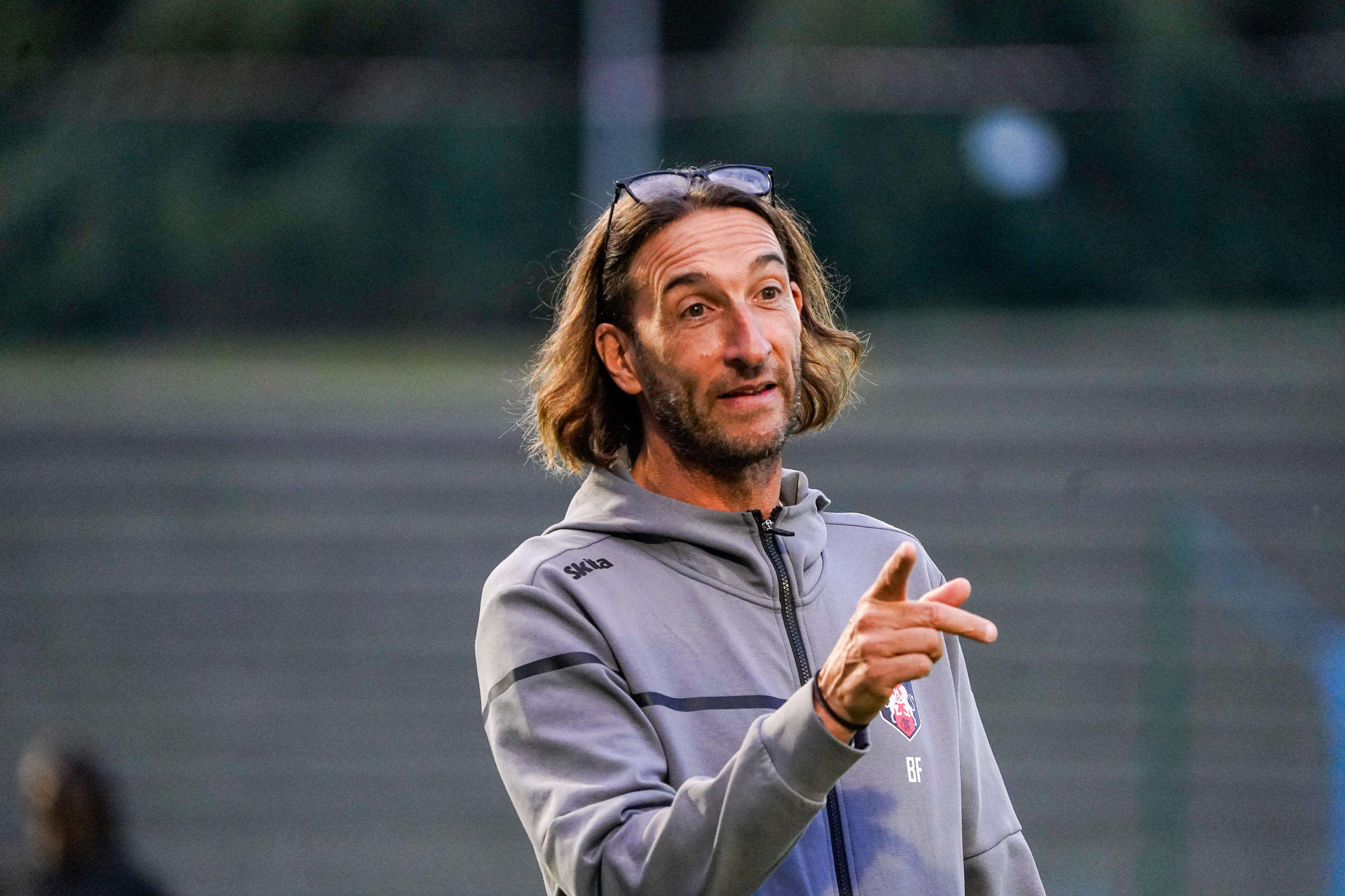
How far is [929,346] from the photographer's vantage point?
10977 mm

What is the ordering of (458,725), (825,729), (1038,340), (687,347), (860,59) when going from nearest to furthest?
1. (825,729)
2. (687,347)
3. (458,725)
4. (1038,340)
5. (860,59)

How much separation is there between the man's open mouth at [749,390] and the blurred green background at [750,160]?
31.0 ft

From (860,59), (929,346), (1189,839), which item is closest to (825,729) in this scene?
(1189,839)

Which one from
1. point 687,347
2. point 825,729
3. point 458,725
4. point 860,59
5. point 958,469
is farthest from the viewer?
point 860,59

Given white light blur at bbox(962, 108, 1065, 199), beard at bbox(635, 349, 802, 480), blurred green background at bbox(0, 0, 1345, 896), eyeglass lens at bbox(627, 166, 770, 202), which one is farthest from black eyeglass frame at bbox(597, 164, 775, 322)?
white light blur at bbox(962, 108, 1065, 199)

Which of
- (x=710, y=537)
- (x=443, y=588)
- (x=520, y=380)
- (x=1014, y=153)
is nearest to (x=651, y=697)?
(x=710, y=537)

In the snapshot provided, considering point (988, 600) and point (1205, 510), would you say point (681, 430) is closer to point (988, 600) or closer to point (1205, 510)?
point (988, 600)

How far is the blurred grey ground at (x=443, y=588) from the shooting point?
745cm

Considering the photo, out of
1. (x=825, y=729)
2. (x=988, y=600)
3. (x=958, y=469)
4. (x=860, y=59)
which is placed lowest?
(x=988, y=600)

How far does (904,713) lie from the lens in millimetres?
1845

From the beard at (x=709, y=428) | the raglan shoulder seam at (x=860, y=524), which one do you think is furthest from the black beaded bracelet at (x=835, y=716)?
the raglan shoulder seam at (x=860, y=524)

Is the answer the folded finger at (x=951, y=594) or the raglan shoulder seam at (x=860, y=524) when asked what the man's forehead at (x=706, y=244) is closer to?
the raglan shoulder seam at (x=860, y=524)

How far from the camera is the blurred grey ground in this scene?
7445mm

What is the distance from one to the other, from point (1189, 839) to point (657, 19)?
770 centimetres
